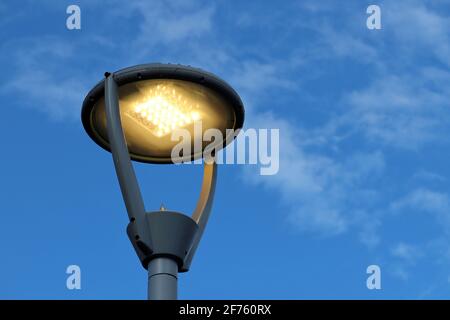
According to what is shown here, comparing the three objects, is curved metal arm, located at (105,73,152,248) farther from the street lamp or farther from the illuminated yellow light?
the illuminated yellow light

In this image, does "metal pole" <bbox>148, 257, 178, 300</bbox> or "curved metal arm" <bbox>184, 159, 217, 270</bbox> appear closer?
"metal pole" <bbox>148, 257, 178, 300</bbox>

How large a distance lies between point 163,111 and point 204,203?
110cm

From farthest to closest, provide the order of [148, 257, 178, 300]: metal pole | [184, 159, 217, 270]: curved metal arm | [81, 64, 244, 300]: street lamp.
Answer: [184, 159, 217, 270]: curved metal arm, [81, 64, 244, 300]: street lamp, [148, 257, 178, 300]: metal pole

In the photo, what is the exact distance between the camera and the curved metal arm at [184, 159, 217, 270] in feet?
43.2

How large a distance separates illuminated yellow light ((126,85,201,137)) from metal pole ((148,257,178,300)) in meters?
1.77

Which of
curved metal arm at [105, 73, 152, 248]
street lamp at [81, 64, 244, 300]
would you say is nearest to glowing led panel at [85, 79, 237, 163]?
street lamp at [81, 64, 244, 300]

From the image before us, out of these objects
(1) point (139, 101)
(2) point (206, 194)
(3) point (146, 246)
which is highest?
(1) point (139, 101)

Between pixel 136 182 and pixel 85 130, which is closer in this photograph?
pixel 136 182

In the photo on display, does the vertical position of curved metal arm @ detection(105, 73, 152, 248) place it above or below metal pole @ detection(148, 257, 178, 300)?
above

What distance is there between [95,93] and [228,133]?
5.09ft
